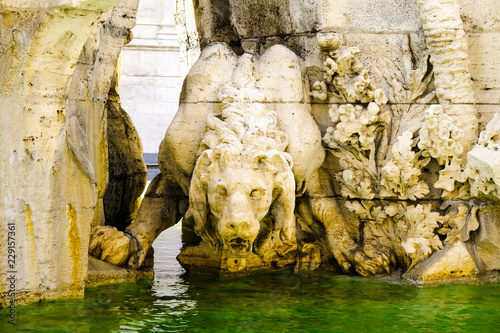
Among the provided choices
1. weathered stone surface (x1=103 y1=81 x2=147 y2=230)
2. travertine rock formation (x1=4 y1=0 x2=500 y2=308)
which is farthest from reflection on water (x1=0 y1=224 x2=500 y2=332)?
weathered stone surface (x1=103 y1=81 x2=147 y2=230)

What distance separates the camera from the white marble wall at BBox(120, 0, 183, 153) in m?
16.7

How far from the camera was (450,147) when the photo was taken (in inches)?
257

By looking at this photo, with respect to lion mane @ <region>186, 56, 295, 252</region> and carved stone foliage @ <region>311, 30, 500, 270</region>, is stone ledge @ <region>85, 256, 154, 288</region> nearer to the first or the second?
lion mane @ <region>186, 56, 295, 252</region>

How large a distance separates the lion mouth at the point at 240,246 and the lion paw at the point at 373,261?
100 cm

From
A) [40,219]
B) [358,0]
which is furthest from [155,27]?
[40,219]

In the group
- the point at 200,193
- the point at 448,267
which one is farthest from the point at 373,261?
the point at 200,193

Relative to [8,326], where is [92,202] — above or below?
above

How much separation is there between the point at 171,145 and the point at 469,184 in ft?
6.90

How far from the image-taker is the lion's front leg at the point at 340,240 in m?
6.77

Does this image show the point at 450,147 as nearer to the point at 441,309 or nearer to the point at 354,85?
the point at 354,85

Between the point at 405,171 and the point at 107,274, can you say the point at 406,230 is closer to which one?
the point at 405,171

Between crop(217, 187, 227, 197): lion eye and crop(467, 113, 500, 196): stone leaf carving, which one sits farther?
crop(467, 113, 500, 196): stone leaf carving

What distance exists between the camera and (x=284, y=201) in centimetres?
635

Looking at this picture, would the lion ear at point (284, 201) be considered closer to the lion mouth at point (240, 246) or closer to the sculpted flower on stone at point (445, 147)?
the lion mouth at point (240, 246)
